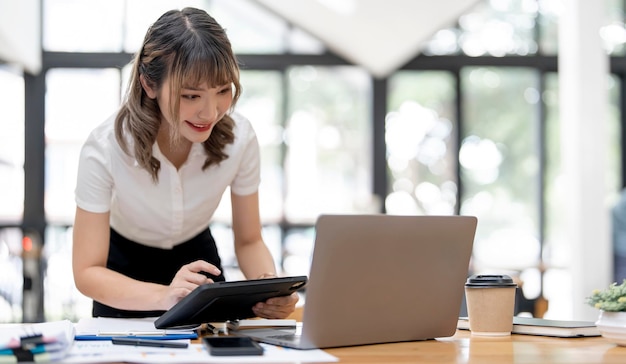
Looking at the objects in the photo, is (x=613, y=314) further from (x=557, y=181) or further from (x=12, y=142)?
(x=12, y=142)

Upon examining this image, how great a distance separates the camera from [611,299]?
156 cm

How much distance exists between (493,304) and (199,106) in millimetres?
685

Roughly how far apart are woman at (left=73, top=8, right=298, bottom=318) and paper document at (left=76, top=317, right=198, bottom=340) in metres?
0.08

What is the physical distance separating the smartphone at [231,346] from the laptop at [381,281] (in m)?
0.09

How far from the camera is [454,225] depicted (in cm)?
155

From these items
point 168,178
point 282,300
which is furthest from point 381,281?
point 168,178

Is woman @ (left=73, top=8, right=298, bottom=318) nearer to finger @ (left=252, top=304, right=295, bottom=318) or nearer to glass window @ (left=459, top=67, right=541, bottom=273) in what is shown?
finger @ (left=252, top=304, right=295, bottom=318)

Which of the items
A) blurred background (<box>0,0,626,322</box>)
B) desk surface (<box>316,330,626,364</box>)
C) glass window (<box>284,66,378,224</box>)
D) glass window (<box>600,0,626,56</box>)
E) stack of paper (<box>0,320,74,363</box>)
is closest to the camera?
stack of paper (<box>0,320,74,363</box>)

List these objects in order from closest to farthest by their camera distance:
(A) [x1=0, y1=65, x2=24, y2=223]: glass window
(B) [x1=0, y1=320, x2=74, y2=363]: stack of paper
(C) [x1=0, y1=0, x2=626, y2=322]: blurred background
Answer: (B) [x1=0, y1=320, x2=74, y2=363]: stack of paper
(A) [x1=0, y1=65, x2=24, y2=223]: glass window
(C) [x1=0, y1=0, x2=626, y2=322]: blurred background

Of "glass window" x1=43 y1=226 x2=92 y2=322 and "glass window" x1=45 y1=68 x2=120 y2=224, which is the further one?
"glass window" x1=45 y1=68 x2=120 y2=224

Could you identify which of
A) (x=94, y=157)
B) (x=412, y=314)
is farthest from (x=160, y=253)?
(x=412, y=314)

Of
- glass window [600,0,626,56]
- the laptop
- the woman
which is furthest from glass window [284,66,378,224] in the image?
the laptop

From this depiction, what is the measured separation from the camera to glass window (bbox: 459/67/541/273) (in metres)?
8.16

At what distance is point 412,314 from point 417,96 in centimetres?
676
